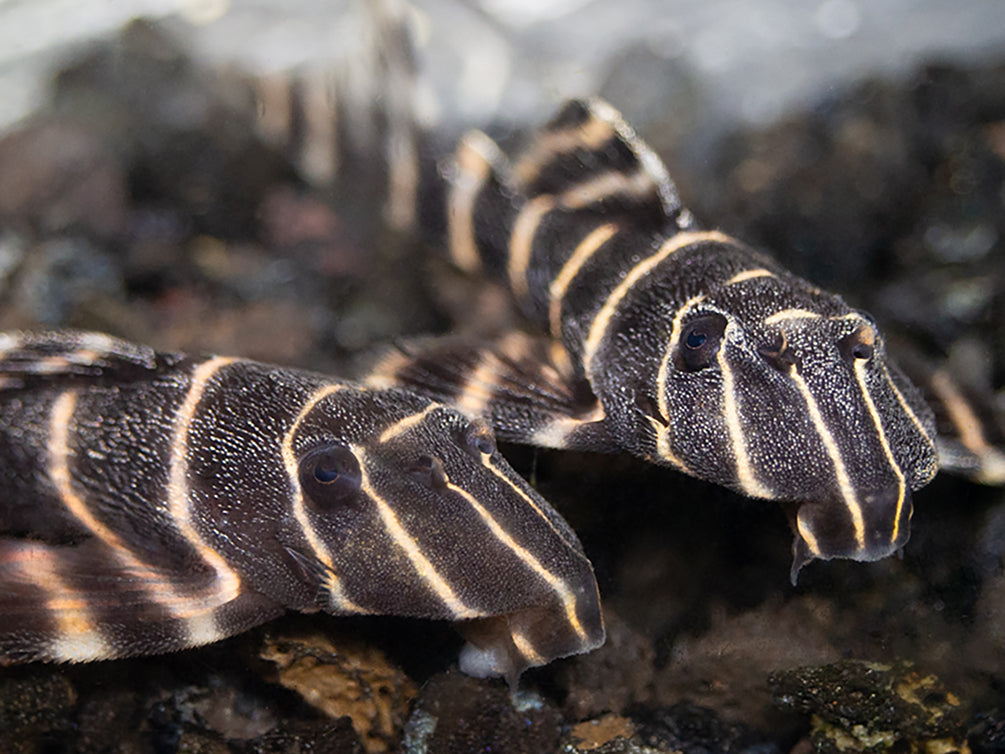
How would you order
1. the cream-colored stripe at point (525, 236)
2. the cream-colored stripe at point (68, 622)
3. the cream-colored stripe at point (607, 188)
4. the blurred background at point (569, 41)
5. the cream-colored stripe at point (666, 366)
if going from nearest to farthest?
the cream-colored stripe at point (68, 622)
the cream-colored stripe at point (666, 366)
the cream-colored stripe at point (607, 188)
the cream-colored stripe at point (525, 236)
the blurred background at point (569, 41)

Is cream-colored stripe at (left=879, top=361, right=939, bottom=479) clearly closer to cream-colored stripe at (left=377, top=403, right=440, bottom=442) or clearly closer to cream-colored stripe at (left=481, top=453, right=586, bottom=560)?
cream-colored stripe at (left=481, top=453, right=586, bottom=560)

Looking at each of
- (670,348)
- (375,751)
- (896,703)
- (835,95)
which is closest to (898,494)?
(896,703)

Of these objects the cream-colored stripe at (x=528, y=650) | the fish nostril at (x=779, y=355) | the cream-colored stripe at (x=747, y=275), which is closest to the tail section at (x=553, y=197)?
the cream-colored stripe at (x=747, y=275)

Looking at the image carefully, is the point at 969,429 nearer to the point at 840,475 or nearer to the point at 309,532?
the point at 840,475

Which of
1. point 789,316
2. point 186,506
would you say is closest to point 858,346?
point 789,316

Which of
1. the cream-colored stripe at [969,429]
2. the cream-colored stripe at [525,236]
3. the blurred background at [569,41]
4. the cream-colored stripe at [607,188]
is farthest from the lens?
the blurred background at [569,41]

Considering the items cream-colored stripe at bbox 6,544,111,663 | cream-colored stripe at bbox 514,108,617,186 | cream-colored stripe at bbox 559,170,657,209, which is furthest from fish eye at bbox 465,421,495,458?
cream-colored stripe at bbox 514,108,617,186

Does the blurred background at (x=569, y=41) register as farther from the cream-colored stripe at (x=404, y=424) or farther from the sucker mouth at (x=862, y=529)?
the sucker mouth at (x=862, y=529)
